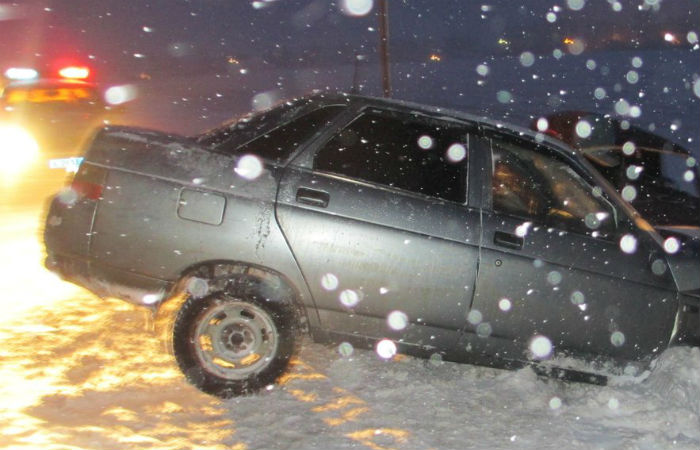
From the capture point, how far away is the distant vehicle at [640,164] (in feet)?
26.1

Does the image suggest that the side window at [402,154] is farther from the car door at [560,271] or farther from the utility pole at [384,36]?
the utility pole at [384,36]

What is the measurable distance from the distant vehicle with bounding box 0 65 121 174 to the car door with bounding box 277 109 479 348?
7.62 m

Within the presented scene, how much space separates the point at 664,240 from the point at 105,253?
354 centimetres

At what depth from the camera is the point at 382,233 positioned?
4152 mm

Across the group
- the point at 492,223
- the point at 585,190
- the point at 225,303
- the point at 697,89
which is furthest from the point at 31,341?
the point at 697,89

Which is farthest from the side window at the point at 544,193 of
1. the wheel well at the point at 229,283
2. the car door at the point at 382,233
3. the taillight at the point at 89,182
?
the taillight at the point at 89,182

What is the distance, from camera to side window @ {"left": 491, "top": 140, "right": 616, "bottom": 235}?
440 centimetres

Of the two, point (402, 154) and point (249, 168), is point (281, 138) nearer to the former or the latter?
point (249, 168)

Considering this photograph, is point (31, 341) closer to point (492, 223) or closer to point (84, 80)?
point (492, 223)

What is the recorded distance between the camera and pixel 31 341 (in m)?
4.87

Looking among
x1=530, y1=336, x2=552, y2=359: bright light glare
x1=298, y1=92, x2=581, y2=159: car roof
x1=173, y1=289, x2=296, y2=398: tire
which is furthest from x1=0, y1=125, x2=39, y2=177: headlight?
x1=530, y1=336, x2=552, y2=359: bright light glare

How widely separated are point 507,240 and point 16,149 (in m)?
8.66

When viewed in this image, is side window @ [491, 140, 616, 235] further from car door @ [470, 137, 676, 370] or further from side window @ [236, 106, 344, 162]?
side window @ [236, 106, 344, 162]

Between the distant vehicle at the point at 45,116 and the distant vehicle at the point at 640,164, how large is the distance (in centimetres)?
710
